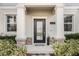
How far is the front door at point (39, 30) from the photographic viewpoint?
1683 centimetres

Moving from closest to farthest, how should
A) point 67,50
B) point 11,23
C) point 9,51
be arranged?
point 9,51 → point 67,50 → point 11,23

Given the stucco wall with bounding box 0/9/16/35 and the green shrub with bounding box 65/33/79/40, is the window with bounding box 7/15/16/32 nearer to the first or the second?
the stucco wall with bounding box 0/9/16/35

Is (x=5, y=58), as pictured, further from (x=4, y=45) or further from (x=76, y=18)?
(x=76, y=18)

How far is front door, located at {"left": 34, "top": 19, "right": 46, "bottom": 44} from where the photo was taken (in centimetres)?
1683

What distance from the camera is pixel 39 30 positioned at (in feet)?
56.0

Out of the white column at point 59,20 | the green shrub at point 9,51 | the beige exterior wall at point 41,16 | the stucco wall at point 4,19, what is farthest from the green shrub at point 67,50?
the stucco wall at point 4,19

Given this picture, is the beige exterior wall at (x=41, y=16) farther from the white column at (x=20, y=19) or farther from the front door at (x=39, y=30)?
the white column at (x=20, y=19)

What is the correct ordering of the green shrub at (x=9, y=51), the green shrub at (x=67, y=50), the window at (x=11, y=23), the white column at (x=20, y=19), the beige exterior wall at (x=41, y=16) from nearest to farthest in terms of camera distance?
the green shrub at (x=9, y=51), the green shrub at (x=67, y=50), the white column at (x=20, y=19), the beige exterior wall at (x=41, y=16), the window at (x=11, y=23)

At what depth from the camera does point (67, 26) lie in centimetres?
1698

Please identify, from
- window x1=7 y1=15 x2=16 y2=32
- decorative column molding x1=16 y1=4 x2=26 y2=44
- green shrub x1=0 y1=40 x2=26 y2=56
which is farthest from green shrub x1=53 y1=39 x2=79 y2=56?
window x1=7 y1=15 x2=16 y2=32

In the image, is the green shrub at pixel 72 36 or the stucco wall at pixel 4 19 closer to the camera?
the green shrub at pixel 72 36

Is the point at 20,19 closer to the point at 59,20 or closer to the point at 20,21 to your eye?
the point at 20,21

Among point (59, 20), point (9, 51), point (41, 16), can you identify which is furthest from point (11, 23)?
point (9, 51)

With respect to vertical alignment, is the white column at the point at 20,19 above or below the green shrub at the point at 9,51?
above
